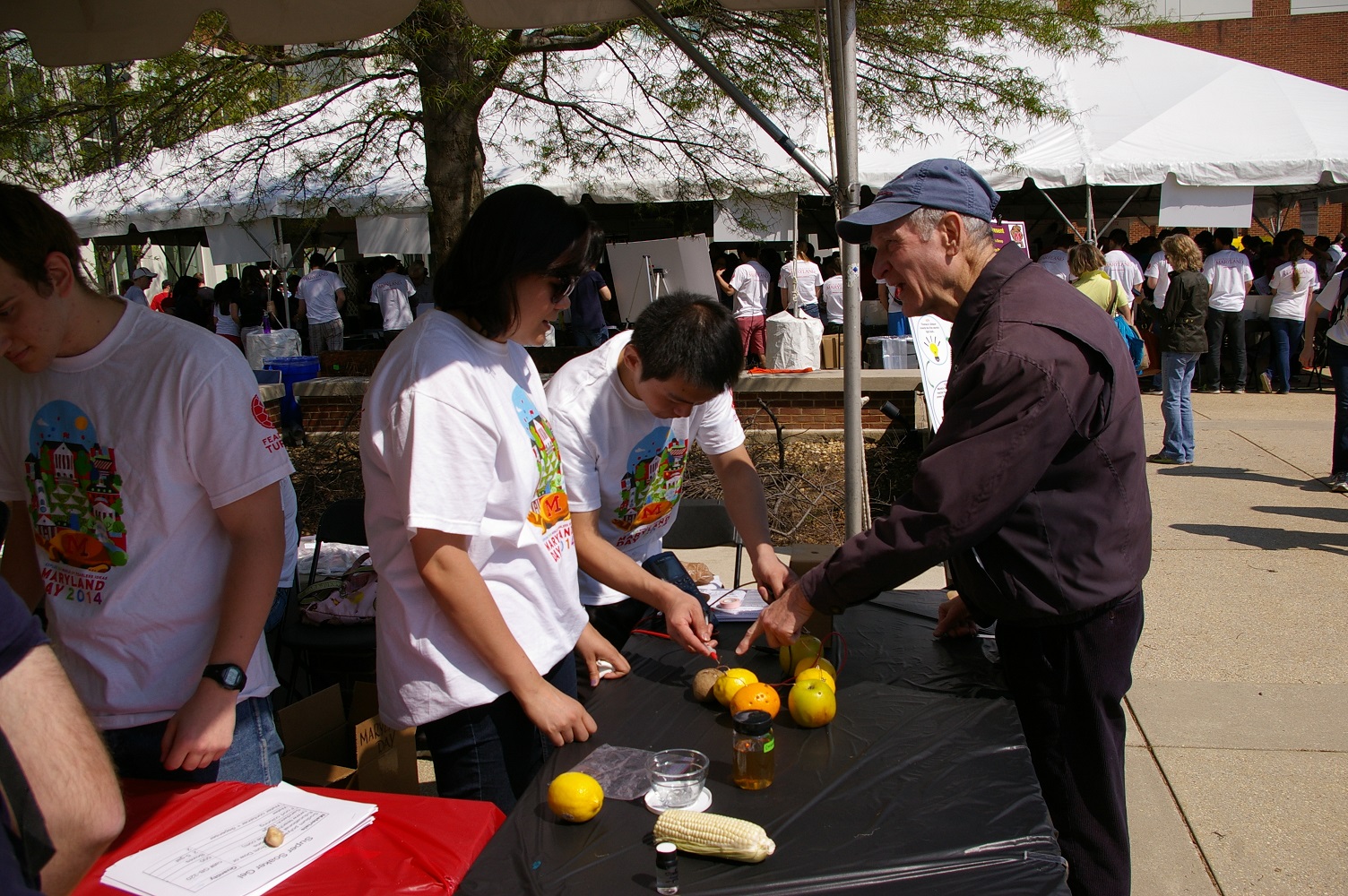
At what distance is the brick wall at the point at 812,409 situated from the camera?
8156 millimetres

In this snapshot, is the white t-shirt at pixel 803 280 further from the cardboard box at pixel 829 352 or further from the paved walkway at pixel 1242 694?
the paved walkway at pixel 1242 694

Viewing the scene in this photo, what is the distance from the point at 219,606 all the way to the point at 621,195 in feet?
30.7

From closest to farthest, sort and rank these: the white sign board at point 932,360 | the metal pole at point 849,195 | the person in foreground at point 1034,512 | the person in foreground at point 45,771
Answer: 1. the person in foreground at point 45,771
2. the person in foreground at point 1034,512
3. the metal pole at point 849,195
4. the white sign board at point 932,360

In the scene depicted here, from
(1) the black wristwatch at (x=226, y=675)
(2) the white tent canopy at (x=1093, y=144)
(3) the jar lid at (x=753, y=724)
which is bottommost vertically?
(3) the jar lid at (x=753, y=724)

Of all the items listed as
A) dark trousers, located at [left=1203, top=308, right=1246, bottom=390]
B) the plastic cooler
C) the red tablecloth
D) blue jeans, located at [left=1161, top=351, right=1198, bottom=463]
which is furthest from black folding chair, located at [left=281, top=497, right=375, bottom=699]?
Result: dark trousers, located at [left=1203, top=308, right=1246, bottom=390]

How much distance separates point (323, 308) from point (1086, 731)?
13.8m

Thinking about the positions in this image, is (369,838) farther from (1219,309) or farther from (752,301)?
(1219,309)

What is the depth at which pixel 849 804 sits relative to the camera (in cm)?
161

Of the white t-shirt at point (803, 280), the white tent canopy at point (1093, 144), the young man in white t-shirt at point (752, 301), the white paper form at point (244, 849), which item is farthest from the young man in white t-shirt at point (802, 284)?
the white paper form at point (244, 849)

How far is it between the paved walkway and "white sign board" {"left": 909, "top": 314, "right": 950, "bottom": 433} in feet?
3.38

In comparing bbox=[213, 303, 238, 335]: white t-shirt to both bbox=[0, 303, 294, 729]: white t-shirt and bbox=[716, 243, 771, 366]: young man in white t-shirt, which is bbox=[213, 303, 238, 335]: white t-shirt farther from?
bbox=[0, 303, 294, 729]: white t-shirt

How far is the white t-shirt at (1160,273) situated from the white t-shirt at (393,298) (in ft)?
33.4

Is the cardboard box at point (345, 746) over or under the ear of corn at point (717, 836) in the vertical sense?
under

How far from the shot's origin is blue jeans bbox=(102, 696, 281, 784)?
1.76 m
